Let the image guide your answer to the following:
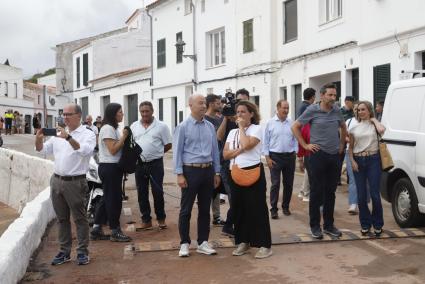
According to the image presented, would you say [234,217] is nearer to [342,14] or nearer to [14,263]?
[14,263]

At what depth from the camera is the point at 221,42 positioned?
86.2 feet

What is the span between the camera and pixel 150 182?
28.2 feet

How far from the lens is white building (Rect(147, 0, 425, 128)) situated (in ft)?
50.2

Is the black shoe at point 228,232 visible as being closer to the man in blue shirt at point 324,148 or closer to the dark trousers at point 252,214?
the dark trousers at point 252,214

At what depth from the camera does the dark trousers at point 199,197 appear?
695cm

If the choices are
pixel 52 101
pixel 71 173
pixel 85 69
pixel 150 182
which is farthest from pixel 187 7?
pixel 52 101

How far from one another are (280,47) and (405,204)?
548 inches

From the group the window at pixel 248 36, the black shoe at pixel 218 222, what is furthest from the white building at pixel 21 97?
the black shoe at pixel 218 222

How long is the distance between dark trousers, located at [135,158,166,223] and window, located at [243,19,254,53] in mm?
15273

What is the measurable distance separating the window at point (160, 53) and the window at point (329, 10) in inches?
549

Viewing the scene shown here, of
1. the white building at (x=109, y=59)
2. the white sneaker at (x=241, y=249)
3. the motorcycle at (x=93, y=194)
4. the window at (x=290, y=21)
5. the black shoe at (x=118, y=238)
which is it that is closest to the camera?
the white sneaker at (x=241, y=249)

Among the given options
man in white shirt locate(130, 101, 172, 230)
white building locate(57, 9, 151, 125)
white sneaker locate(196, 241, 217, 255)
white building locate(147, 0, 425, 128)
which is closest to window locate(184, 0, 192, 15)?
white building locate(147, 0, 425, 128)

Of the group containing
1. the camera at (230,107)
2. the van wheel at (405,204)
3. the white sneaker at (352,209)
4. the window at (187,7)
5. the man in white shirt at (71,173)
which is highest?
the window at (187,7)

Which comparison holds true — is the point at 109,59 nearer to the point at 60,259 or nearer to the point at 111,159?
the point at 111,159
